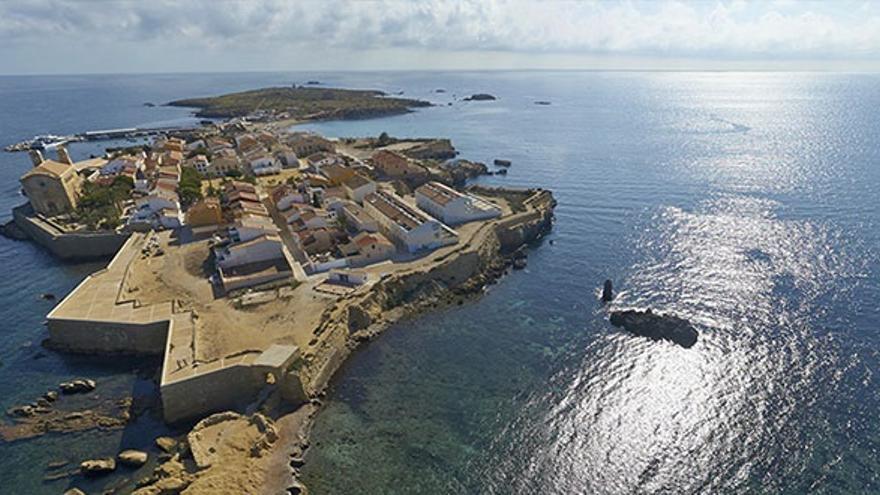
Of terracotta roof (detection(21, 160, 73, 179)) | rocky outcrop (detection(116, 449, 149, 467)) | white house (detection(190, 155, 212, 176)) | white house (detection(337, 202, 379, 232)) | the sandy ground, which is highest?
terracotta roof (detection(21, 160, 73, 179))

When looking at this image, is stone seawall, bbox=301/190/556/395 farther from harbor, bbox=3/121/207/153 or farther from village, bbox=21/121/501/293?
harbor, bbox=3/121/207/153

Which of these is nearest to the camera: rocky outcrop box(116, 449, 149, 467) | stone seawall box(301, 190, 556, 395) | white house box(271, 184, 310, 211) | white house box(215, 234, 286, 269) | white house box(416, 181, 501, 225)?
rocky outcrop box(116, 449, 149, 467)

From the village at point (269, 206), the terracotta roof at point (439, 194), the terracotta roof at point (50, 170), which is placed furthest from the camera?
the terracotta roof at point (50, 170)

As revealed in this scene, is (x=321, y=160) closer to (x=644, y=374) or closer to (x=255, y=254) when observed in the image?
(x=255, y=254)

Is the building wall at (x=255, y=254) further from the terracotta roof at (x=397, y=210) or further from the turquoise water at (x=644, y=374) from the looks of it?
the turquoise water at (x=644, y=374)

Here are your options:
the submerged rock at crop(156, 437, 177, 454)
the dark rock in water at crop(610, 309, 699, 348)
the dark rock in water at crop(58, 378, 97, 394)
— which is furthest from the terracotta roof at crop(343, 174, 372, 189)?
the submerged rock at crop(156, 437, 177, 454)

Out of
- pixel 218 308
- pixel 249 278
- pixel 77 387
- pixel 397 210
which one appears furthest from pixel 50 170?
pixel 397 210

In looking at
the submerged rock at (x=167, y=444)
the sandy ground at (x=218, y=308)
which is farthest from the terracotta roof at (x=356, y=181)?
the submerged rock at (x=167, y=444)
